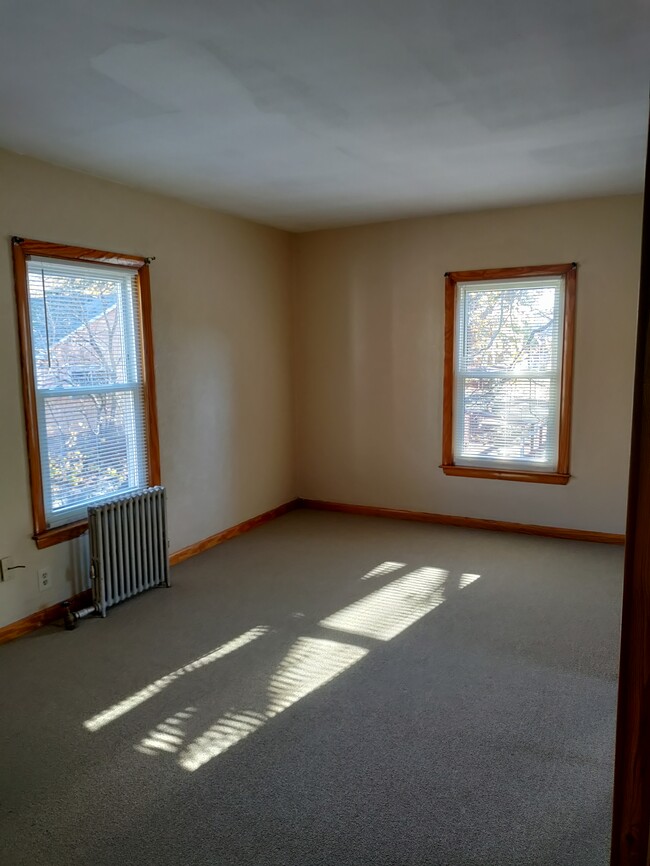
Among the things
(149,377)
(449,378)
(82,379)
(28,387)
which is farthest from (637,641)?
(449,378)

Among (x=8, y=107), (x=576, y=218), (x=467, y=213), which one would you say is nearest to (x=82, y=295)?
(x=8, y=107)

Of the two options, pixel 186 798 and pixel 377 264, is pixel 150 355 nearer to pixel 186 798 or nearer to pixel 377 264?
pixel 377 264

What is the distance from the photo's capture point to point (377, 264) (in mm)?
5305

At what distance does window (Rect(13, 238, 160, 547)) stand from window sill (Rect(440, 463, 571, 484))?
2405 millimetres

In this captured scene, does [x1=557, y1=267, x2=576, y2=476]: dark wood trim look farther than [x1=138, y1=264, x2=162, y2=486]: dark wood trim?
Yes

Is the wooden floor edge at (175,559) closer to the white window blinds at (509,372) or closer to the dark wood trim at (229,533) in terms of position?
the dark wood trim at (229,533)

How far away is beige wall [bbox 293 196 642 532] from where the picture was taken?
455 cm

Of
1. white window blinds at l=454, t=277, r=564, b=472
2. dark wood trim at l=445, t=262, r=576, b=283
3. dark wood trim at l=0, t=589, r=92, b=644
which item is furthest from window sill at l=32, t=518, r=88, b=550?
dark wood trim at l=445, t=262, r=576, b=283

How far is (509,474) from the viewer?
4.98 meters

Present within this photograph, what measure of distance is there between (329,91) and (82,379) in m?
2.17

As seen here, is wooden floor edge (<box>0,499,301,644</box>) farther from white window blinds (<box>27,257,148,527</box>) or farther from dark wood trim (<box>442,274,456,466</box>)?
dark wood trim (<box>442,274,456,466</box>)

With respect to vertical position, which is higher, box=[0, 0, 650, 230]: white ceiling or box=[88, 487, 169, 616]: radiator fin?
box=[0, 0, 650, 230]: white ceiling

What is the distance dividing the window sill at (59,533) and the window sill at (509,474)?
2892mm

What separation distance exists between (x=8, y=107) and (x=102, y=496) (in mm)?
2171
